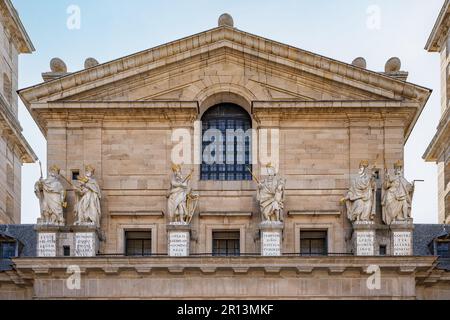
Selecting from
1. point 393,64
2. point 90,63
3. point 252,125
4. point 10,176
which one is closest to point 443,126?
point 393,64

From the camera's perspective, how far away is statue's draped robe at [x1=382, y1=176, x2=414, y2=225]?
45.1 m

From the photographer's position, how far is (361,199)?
45.2 meters

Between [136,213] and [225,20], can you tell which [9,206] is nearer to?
[136,213]

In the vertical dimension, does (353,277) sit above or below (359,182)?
below

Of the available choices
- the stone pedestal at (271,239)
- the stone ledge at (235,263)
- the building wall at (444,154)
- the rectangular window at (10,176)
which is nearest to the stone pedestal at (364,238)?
the stone ledge at (235,263)

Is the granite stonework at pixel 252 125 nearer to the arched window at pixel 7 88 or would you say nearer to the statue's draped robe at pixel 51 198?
the statue's draped robe at pixel 51 198

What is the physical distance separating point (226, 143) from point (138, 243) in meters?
4.72

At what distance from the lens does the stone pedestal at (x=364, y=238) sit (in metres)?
44.8

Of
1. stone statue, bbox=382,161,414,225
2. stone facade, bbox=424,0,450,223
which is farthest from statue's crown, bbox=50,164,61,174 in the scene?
stone facade, bbox=424,0,450,223

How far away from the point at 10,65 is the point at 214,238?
19.4m
